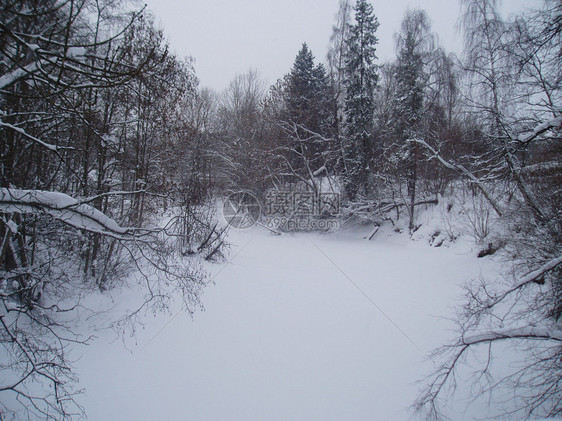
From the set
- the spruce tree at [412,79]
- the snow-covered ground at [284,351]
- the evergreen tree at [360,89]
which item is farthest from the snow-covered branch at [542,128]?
the evergreen tree at [360,89]

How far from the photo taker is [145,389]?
3.97 m

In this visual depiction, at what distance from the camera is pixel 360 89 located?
17328mm

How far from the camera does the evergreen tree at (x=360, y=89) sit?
56.2ft

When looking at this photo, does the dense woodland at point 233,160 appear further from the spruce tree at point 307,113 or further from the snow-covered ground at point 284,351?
the snow-covered ground at point 284,351

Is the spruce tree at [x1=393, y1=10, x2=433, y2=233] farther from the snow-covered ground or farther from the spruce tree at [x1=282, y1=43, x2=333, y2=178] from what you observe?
the snow-covered ground

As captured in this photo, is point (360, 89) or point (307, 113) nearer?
point (360, 89)
